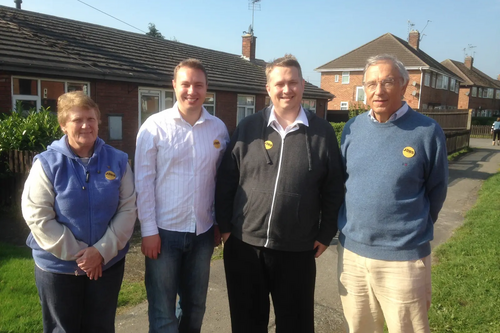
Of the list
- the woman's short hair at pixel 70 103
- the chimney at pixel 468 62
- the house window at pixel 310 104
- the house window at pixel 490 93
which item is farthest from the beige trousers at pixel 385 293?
the chimney at pixel 468 62

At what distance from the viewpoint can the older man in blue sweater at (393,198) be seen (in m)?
2.43

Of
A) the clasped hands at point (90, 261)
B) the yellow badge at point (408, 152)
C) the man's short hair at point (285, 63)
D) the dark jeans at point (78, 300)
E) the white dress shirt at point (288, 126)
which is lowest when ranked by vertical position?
the dark jeans at point (78, 300)

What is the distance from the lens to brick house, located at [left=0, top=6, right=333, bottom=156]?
1003cm

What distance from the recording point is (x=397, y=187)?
2420 mm

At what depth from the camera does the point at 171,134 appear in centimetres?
269

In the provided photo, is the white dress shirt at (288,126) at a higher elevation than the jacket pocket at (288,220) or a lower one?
higher

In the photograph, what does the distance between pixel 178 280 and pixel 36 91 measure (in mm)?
9318

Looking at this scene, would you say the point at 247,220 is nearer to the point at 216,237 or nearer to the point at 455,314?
the point at 216,237

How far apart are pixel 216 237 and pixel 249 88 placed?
14276 millimetres

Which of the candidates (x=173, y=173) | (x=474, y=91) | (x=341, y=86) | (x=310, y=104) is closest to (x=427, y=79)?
(x=341, y=86)

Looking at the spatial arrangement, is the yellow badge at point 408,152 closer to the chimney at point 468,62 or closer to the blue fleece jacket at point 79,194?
the blue fleece jacket at point 79,194

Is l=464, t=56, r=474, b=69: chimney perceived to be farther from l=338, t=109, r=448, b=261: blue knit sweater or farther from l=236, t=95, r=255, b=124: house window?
l=338, t=109, r=448, b=261: blue knit sweater

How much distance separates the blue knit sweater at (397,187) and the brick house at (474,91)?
50972 millimetres

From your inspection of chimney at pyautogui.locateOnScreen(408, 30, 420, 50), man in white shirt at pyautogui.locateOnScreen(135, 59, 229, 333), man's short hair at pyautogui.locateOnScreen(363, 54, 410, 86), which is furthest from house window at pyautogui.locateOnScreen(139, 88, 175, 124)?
chimney at pyautogui.locateOnScreen(408, 30, 420, 50)
